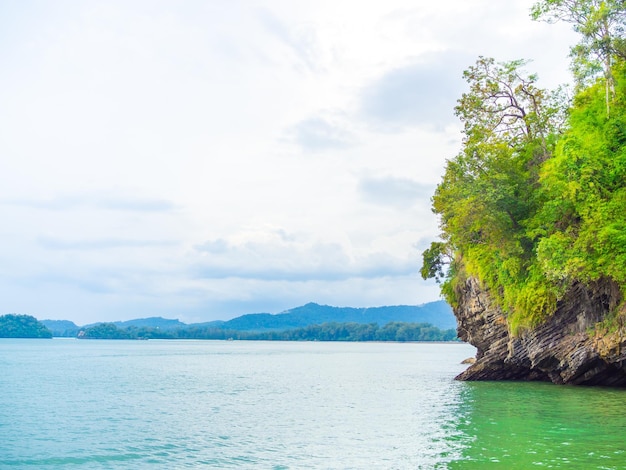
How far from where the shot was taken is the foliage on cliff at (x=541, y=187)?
90.1ft

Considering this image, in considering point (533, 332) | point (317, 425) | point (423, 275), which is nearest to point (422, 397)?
point (533, 332)

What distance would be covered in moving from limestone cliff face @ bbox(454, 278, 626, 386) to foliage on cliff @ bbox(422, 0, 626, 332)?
1059mm

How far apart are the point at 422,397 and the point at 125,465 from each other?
20588mm

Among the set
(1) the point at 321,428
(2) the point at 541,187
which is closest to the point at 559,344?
(2) the point at 541,187

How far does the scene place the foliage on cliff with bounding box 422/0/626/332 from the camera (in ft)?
90.1

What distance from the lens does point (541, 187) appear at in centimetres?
3494

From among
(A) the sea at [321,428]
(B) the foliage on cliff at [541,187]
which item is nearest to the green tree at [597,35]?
(B) the foliage on cliff at [541,187]

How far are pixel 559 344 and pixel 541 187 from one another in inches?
367

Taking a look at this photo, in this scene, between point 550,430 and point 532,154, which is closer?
point 550,430

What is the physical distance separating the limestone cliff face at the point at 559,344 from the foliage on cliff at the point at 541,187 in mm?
1059

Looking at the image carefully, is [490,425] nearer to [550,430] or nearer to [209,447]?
[550,430]

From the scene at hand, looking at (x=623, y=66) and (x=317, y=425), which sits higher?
(x=623, y=66)

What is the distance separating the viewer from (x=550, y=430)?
2053cm

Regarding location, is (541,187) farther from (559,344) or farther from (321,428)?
(321,428)
